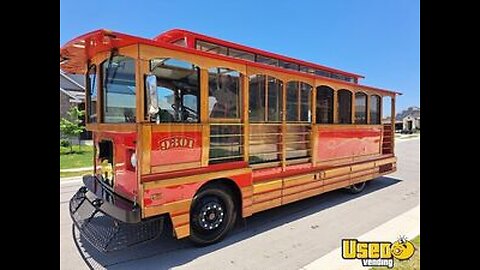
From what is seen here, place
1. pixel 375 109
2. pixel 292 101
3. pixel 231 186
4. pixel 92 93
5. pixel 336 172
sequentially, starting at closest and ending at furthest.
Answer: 1. pixel 231 186
2. pixel 92 93
3. pixel 292 101
4. pixel 336 172
5. pixel 375 109

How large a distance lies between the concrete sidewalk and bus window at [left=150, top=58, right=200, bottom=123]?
2.34 meters

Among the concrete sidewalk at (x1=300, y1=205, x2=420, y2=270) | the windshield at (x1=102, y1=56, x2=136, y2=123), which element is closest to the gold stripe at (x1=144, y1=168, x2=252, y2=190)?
the windshield at (x1=102, y1=56, x2=136, y2=123)

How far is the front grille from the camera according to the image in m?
3.60

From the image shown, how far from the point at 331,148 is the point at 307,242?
2650 millimetres

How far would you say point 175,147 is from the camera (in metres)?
3.83

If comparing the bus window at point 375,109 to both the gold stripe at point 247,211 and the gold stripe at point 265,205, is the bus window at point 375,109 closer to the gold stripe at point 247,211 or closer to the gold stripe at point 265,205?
the gold stripe at point 265,205

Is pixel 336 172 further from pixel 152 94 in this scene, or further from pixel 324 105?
pixel 152 94

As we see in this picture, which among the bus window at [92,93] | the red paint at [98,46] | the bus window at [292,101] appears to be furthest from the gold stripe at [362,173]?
the bus window at [92,93]

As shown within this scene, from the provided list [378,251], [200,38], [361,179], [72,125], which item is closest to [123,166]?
[200,38]

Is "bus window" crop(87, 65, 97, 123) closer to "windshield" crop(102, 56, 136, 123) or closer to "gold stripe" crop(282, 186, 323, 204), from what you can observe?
"windshield" crop(102, 56, 136, 123)

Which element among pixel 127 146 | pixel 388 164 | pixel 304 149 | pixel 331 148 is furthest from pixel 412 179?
pixel 127 146

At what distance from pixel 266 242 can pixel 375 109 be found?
5.28 metres

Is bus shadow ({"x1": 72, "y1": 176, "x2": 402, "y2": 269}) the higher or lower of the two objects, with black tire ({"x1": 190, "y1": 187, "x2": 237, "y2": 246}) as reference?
lower
